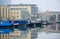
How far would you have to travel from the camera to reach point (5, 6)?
467 centimetres

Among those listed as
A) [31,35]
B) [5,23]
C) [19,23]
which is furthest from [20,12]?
[31,35]

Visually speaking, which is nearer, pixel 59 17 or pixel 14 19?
pixel 14 19

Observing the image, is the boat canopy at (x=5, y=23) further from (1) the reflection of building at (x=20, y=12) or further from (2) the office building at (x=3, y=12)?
(1) the reflection of building at (x=20, y=12)

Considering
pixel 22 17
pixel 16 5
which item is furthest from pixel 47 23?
pixel 16 5

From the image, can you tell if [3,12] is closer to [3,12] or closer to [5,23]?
[3,12]

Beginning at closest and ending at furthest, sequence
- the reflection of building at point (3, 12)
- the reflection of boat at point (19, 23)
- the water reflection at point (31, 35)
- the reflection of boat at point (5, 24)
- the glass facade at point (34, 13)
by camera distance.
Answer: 1. the water reflection at point (31, 35)
2. the reflection of boat at point (5, 24)
3. the reflection of building at point (3, 12)
4. the reflection of boat at point (19, 23)
5. the glass facade at point (34, 13)

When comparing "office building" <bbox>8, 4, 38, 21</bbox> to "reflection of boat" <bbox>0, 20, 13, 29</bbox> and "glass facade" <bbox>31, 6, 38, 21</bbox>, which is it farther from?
"reflection of boat" <bbox>0, 20, 13, 29</bbox>

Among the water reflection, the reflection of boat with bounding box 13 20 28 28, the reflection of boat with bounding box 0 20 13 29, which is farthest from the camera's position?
the reflection of boat with bounding box 13 20 28 28

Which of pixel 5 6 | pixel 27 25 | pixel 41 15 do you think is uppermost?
pixel 5 6

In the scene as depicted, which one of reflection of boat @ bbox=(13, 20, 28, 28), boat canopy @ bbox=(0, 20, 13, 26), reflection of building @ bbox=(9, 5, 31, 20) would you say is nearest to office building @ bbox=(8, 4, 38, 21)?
reflection of building @ bbox=(9, 5, 31, 20)

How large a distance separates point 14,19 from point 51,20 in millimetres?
1266

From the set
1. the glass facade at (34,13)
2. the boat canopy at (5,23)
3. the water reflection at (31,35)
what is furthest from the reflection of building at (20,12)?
the water reflection at (31,35)

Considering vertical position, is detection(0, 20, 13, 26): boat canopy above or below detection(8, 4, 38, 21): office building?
below

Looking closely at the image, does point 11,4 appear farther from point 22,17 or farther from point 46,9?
point 46,9
